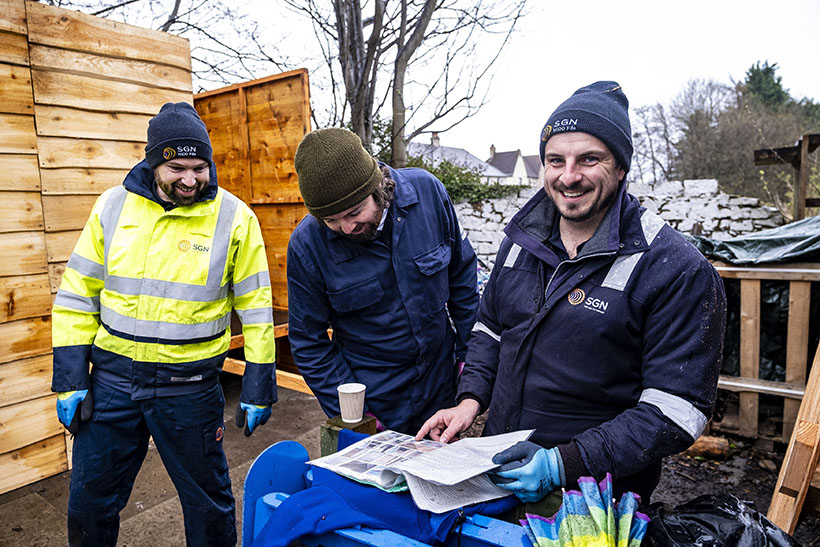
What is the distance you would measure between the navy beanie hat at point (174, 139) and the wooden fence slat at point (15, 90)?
1.63m

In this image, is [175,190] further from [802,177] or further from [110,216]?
[802,177]

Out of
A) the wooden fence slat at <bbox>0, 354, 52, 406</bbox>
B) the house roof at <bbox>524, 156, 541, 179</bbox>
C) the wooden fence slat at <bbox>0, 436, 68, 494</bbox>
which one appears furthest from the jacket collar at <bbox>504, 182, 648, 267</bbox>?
the house roof at <bbox>524, 156, 541, 179</bbox>

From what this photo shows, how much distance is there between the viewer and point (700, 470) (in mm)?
3781

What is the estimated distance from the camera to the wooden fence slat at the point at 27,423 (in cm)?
324

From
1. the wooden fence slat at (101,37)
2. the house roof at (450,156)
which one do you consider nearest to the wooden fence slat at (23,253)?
the wooden fence slat at (101,37)

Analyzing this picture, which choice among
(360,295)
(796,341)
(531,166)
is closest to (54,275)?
(360,295)

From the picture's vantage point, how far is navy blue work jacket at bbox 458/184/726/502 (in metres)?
1.26

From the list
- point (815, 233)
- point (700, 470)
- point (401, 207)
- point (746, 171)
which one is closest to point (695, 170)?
point (746, 171)

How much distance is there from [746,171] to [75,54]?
16512 millimetres

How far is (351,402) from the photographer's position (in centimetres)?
146

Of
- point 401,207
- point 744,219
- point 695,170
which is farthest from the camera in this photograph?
point 695,170

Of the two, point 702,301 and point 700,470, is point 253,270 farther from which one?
point 700,470

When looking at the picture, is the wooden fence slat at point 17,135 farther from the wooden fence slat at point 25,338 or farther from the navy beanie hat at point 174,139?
the navy beanie hat at point 174,139

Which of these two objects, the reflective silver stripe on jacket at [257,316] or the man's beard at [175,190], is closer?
the man's beard at [175,190]
